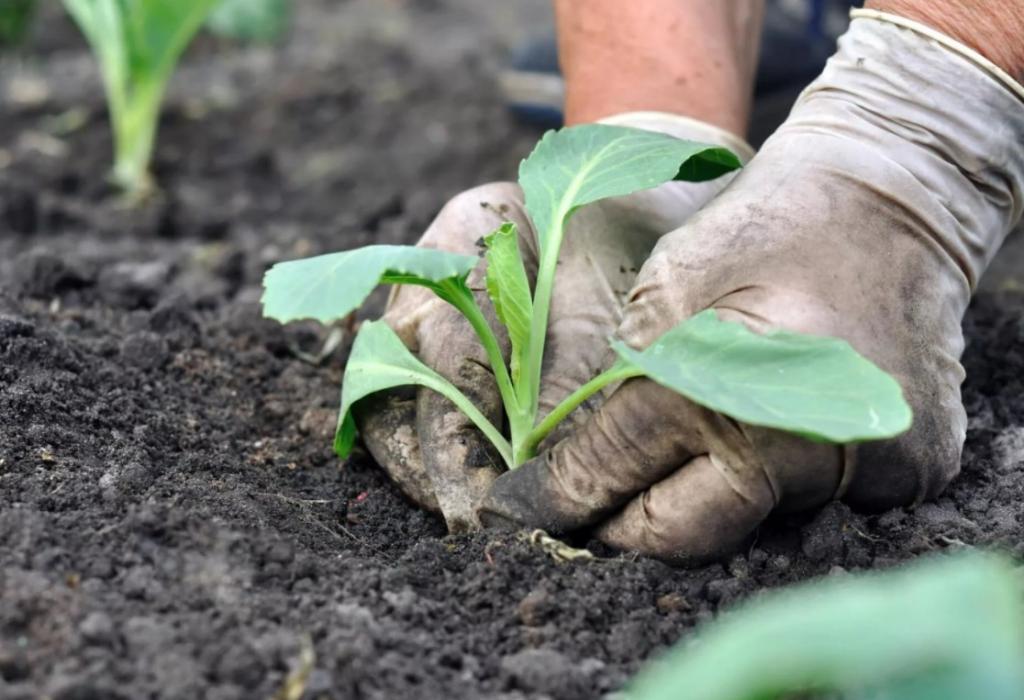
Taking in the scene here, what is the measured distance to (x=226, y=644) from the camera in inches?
Result: 44.4

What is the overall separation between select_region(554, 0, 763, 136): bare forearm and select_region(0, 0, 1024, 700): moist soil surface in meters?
0.61

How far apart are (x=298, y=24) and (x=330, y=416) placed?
11.9 ft

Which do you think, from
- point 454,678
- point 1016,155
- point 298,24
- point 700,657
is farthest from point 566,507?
point 298,24

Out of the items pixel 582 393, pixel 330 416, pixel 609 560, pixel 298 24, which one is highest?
pixel 582 393

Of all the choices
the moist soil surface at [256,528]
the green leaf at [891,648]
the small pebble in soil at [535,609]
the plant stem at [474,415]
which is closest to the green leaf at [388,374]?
the plant stem at [474,415]

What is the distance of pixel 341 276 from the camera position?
4.02 ft

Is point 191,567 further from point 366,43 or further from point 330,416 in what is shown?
point 366,43

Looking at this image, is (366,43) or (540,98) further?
(366,43)

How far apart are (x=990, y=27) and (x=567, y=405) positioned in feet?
2.56

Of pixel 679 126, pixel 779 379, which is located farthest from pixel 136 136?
pixel 779 379

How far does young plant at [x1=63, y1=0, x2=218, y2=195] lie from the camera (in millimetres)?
3174

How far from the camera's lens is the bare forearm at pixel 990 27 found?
1.53 meters

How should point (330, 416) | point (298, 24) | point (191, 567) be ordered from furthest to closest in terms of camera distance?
point (298, 24), point (330, 416), point (191, 567)

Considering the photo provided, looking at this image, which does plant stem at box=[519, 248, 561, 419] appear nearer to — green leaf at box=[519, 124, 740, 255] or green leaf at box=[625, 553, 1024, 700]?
green leaf at box=[519, 124, 740, 255]
